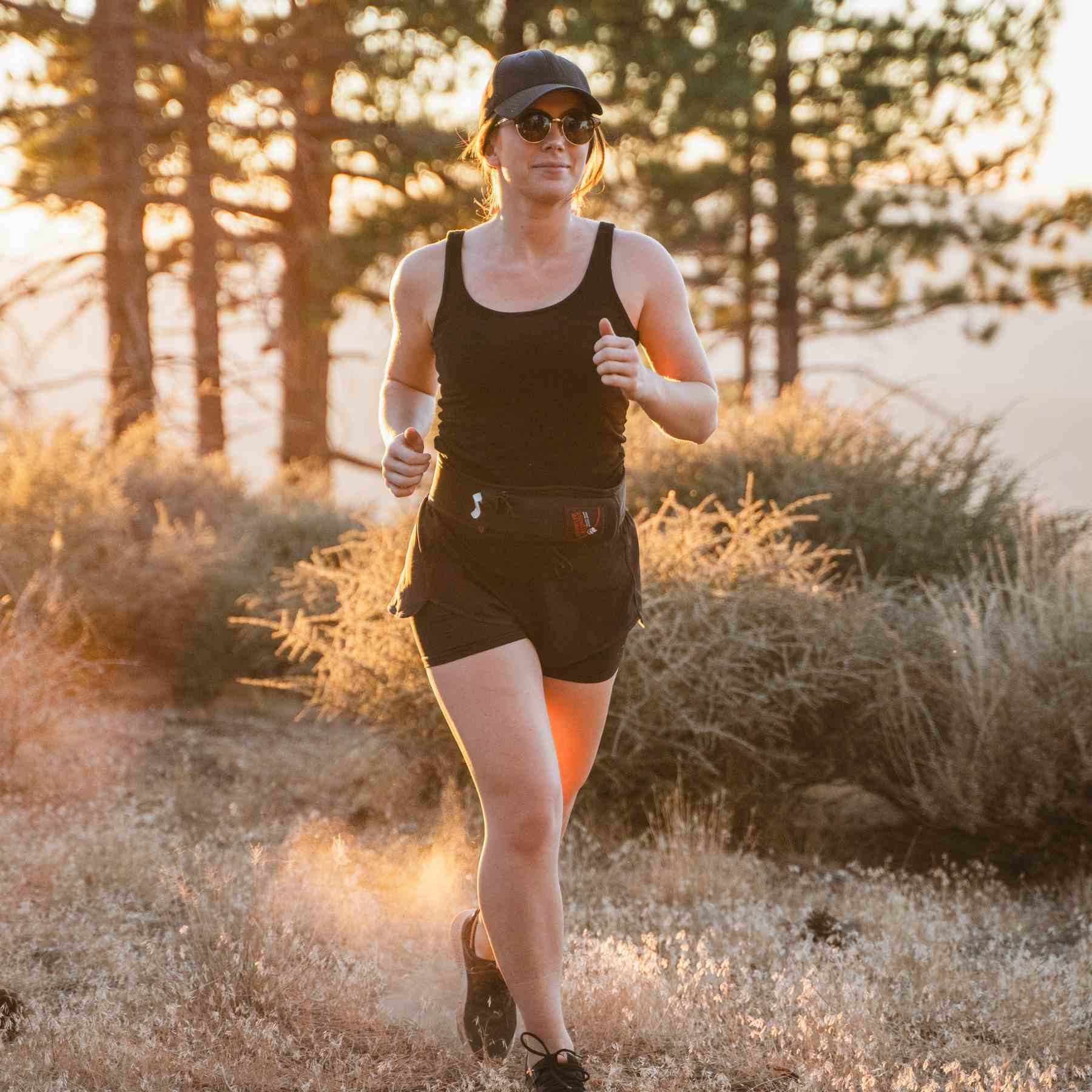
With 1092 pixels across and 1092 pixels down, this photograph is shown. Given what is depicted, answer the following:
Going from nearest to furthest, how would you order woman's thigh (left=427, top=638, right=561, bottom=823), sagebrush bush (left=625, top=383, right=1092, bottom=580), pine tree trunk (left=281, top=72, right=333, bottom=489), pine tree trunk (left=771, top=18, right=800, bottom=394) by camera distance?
woman's thigh (left=427, top=638, right=561, bottom=823) → sagebrush bush (left=625, top=383, right=1092, bottom=580) → pine tree trunk (left=281, top=72, right=333, bottom=489) → pine tree trunk (left=771, top=18, right=800, bottom=394)

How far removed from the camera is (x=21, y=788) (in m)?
6.05

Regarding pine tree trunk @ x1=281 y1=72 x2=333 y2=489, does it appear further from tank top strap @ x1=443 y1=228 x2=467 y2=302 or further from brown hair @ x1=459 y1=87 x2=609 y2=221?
tank top strap @ x1=443 y1=228 x2=467 y2=302

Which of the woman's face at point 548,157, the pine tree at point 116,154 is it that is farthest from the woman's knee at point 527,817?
the pine tree at point 116,154

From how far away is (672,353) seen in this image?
9.65ft

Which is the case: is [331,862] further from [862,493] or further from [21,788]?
[862,493]

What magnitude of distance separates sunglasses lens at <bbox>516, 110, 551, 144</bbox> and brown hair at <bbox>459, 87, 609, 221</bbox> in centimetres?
9

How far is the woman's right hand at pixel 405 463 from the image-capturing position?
2.85m

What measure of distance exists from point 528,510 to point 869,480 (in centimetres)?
542

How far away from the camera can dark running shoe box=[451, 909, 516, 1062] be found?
336 centimetres

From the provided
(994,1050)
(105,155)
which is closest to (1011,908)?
(994,1050)

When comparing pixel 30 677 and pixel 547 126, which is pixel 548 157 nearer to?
pixel 547 126

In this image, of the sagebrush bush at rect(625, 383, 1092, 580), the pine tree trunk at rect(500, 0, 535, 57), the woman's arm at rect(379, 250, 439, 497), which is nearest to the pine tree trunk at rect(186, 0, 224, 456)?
the pine tree trunk at rect(500, 0, 535, 57)

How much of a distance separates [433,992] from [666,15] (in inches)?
488

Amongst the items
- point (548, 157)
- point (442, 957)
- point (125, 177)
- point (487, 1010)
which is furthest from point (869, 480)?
point (125, 177)
